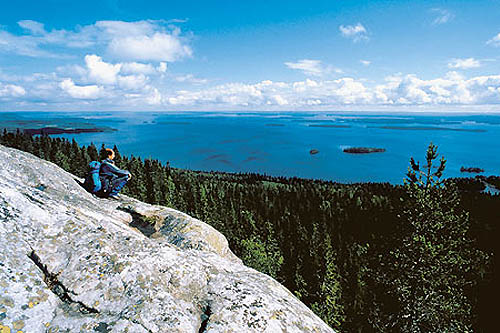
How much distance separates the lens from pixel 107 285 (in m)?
5.43

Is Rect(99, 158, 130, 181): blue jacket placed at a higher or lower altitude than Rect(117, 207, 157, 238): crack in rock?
higher

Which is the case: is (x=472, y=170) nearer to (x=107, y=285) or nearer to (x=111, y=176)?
(x=111, y=176)

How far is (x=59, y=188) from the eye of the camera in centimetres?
945

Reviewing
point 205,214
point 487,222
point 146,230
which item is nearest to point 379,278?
point 146,230

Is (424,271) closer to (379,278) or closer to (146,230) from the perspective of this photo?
(379,278)

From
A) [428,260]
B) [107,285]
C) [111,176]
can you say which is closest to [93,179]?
[111,176]

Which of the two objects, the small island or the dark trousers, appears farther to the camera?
the small island

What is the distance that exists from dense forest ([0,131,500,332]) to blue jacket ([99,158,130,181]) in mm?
16718

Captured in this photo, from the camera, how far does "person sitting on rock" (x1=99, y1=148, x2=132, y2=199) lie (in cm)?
1180

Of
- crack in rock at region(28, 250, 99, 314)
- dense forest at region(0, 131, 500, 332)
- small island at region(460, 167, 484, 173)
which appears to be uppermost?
crack in rock at region(28, 250, 99, 314)

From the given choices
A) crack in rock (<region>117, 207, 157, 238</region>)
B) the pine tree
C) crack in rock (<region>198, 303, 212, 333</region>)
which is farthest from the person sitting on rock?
the pine tree

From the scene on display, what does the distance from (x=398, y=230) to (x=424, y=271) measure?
2895mm

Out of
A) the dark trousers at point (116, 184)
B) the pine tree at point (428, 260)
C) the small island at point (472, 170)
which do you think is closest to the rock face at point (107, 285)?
the dark trousers at point (116, 184)

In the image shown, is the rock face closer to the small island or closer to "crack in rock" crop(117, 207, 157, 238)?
"crack in rock" crop(117, 207, 157, 238)
